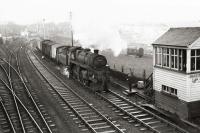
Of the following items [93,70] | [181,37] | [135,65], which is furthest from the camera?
[135,65]

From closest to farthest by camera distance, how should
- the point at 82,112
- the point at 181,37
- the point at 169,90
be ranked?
1. the point at 181,37
2. the point at 169,90
3. the point at 82,112

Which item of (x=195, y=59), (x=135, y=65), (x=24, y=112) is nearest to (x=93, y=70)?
(x=24, y=112)

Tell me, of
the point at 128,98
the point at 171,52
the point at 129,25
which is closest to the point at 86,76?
the point at 128,98

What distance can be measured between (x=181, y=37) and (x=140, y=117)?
196 inches

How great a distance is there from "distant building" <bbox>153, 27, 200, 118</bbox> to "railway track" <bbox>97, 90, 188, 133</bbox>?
3.62ft

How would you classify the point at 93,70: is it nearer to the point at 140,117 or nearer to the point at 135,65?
the point at 140,117

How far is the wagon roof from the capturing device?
14.0 m

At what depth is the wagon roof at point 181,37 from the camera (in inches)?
552

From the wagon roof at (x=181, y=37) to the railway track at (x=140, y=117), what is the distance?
407cm

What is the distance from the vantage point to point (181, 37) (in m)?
15.0

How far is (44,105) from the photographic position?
1802cm

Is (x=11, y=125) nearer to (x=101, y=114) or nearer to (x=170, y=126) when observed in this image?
(x=101, y=114)

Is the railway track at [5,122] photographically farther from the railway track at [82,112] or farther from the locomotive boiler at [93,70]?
the locomotive boiler at [93,70]

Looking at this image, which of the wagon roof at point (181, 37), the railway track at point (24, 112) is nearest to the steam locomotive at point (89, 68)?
the railway track at point (24, 112)
